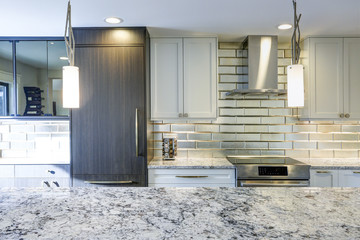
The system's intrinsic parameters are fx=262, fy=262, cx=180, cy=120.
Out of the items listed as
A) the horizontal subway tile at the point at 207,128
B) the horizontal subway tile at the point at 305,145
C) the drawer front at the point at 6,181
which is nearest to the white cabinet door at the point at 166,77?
the horizontal subway tile at the point at 207,128

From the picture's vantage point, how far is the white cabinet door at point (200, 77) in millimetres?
3080

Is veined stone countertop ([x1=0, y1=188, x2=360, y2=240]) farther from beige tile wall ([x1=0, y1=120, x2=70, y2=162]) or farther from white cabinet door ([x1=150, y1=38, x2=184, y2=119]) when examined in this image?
beige tile wall ([x1=0, y1=120, x2=70, y2=162])

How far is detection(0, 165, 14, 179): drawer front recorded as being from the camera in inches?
113

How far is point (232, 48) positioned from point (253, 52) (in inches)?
14.6

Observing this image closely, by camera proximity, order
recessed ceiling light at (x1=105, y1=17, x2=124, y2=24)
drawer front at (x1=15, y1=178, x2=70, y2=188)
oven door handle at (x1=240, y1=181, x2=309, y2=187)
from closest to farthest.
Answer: recessed ceiling light at (x1=105, y1=17, x2=124, y2=24) < oven door handle at (x1=240, y1=181, x2=309, y2=187) < drawer front at (x1=15, y1=178, x2=70, y2=188)

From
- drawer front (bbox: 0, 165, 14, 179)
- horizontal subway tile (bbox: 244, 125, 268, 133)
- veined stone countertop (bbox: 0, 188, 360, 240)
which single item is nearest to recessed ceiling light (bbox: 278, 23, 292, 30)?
horizontal subway tile (bbox: 244, 125, 268, 133)

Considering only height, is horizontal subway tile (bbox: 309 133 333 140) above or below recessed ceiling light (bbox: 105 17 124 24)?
below

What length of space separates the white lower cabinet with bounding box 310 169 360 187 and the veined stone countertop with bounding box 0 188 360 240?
1.47 m

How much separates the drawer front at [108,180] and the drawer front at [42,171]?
16 centimetres

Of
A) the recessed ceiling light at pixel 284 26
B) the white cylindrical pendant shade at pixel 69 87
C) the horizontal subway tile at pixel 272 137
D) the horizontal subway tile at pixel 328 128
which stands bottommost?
the horizontal subway tile at pixel 272 137

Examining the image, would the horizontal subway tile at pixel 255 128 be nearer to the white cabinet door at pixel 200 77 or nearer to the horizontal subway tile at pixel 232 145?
the horizontal subway tile at pixel 232 145

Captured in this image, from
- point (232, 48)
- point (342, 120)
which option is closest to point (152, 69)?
point (232, 48)

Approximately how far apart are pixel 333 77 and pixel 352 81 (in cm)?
22

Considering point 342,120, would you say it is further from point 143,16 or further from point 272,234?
point 272,234
